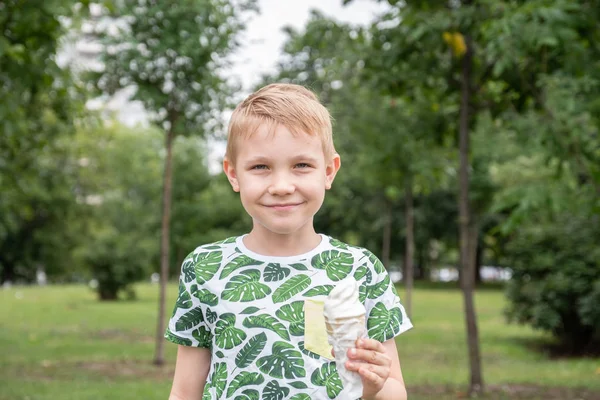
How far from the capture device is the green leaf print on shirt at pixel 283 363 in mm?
1950

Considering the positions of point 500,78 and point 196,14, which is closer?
point 500,78

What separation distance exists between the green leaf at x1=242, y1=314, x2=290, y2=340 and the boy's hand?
0.17 meters

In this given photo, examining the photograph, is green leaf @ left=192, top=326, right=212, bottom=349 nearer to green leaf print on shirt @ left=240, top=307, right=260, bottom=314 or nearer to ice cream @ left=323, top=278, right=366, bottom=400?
green leaf print on shirt @ left=240, top=307, right=260, bottom=314

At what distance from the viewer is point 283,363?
1957 mm

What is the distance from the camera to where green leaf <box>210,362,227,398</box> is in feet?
6.57

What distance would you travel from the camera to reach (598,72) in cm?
638

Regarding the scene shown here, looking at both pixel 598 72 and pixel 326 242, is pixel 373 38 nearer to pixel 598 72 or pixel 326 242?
pixel 598 72

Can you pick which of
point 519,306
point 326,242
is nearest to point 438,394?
point 519,306

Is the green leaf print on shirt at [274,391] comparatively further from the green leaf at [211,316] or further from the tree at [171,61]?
the tree at [171,61]

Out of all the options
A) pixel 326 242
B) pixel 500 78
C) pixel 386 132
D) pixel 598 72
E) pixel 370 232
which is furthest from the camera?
pixel 370 232

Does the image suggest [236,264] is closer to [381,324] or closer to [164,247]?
[381,324]

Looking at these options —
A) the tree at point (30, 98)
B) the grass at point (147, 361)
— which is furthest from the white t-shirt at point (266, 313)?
the grass at point (147, 361)

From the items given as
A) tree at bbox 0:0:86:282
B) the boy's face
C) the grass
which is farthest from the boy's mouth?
the grass

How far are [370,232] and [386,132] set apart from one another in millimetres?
27906
